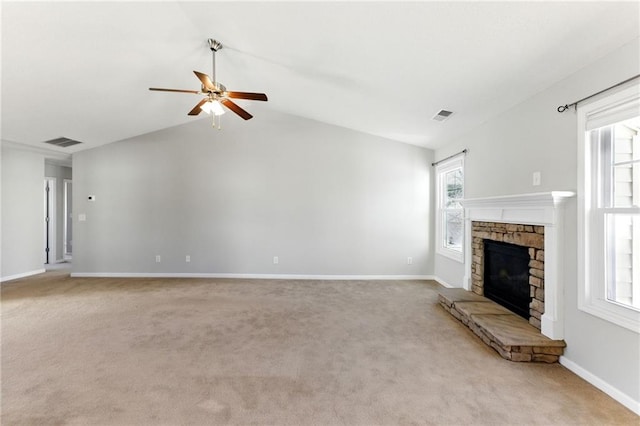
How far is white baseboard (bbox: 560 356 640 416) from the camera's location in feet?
5.78

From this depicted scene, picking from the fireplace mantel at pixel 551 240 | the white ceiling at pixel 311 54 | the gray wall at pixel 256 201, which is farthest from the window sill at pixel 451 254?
the white ceiling at pixel 311 54

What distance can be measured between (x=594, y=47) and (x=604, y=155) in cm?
81

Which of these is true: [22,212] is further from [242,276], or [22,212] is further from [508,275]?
[508,275]

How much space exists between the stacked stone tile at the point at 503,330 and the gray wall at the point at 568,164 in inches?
6.9

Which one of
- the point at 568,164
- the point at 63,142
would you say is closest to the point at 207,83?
the point at 568,164

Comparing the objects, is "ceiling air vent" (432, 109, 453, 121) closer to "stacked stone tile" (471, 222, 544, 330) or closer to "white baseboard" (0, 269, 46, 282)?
"stacked stone tile" (471, 222, 544, 330)

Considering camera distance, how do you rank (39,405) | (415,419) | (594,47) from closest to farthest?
(415,419) < (39,405) < (594,47)

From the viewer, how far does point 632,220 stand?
1.98m

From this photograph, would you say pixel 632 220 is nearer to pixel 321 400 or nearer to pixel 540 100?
pixel 540 100

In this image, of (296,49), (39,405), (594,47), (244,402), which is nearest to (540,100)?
(594,47)

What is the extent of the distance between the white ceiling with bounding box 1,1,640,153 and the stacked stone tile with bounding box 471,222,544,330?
1.40 meters

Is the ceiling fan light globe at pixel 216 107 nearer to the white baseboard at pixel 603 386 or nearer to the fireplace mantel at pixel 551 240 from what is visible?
the fireplace mantel at pixel 551 240

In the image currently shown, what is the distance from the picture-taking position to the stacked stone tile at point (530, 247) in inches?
100

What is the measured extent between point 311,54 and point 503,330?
3.40 metres
